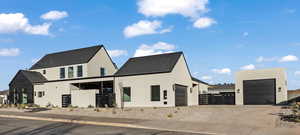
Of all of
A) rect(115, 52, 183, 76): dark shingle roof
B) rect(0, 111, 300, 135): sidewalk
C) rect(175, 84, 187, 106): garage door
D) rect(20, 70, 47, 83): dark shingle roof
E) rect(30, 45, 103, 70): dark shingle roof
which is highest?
rect(30, 45, 103, 70): dark shingle roof

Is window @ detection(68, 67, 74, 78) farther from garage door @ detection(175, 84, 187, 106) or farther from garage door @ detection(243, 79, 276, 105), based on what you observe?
garage door @ detection(243, 79, 276, 105)

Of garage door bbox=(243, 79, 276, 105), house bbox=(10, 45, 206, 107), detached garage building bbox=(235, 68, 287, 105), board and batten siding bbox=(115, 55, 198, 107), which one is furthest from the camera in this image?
garage door bbox=(243, 79, 276, 105)

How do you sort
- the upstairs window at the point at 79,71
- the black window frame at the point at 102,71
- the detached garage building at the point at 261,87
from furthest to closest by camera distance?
the black window frame at the point at 102,71 < the upstairs window at the point at 79,71 < the detached garage building at the point at 261,87

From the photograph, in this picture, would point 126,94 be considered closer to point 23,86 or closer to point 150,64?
point 150,64

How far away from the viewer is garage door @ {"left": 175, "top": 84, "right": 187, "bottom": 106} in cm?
3269

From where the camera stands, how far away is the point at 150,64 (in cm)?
3447

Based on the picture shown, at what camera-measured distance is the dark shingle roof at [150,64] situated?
3272 centimetres

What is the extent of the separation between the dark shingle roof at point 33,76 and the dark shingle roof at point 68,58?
153 cm

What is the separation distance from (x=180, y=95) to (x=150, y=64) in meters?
4.58

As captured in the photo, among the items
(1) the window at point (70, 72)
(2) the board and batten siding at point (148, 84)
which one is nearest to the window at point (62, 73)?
(1) the window at point (70, 72)

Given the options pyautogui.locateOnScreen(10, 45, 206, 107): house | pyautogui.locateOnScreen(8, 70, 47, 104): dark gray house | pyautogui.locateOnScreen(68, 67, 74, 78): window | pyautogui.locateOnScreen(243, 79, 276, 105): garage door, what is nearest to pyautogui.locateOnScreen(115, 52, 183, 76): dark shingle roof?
pyautogui.locateOnScreen(10, 45, 206, 107): house

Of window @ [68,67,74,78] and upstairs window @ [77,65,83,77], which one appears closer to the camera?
upstairs window @ [77,65,83,77]

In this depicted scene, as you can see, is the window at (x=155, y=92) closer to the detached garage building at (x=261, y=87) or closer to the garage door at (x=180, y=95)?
the garage door at (x=180, y=95)

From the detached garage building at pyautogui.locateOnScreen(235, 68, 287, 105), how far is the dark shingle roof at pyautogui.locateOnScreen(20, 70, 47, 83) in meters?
24.1
